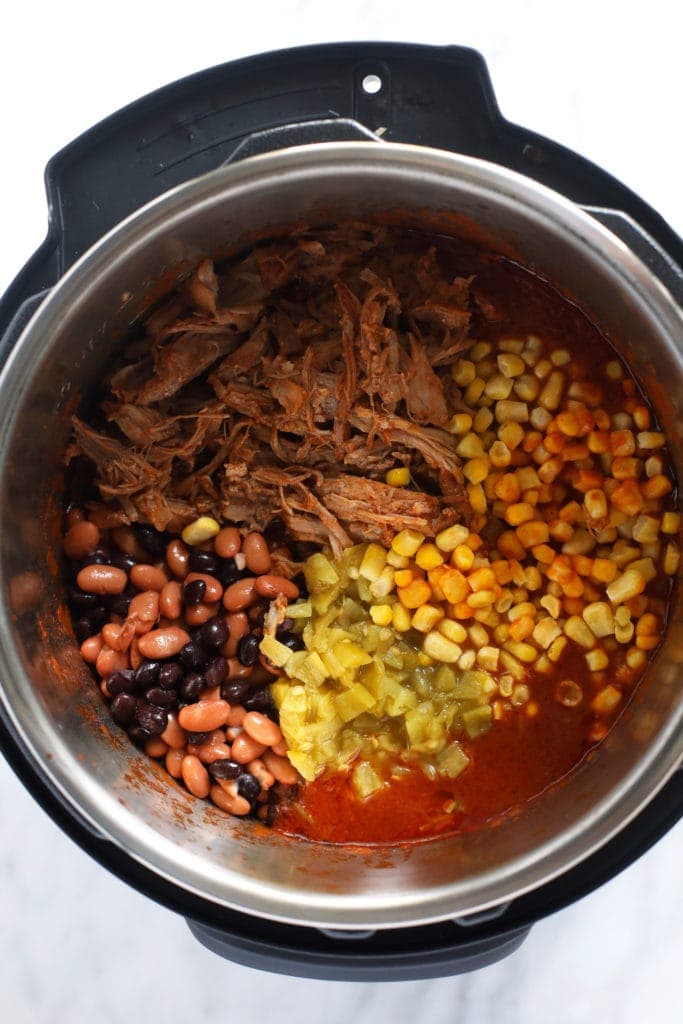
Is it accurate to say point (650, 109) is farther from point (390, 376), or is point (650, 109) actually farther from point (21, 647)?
point (21, 647)

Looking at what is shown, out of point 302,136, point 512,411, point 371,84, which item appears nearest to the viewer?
point 302,136

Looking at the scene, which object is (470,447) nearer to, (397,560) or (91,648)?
(397,560)

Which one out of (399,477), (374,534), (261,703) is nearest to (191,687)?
(261,703)

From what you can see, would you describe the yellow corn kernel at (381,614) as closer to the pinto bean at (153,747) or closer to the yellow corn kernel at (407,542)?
the yellow corn kernel at (407,542)

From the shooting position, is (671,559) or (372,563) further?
(372,563)

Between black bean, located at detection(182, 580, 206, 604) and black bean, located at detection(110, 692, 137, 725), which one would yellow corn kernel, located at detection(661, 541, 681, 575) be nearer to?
black bean, located at detection(182, 580, 206, 604)

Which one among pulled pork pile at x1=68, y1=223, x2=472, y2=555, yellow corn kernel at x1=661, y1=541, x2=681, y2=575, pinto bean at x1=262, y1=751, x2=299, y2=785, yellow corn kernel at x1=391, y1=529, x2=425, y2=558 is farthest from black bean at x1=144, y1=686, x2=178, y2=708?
yellow corn kernel at x1=661, y1=541, x2=681, y2=575
